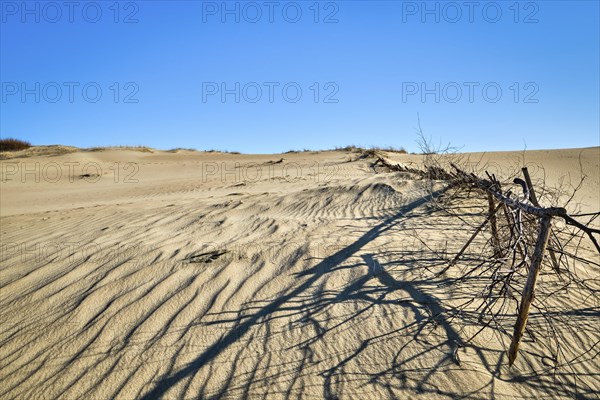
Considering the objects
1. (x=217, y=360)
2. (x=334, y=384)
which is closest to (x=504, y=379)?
(x=334, y=384)

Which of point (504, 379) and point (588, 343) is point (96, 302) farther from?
point (588, 343)

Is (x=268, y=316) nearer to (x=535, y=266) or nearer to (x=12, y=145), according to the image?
(x=535, y=266)

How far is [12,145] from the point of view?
19609 millimetres

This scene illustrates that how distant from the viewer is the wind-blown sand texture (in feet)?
6.94

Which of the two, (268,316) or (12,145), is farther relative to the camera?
(12,145)

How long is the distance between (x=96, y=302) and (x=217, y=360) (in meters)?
1.32

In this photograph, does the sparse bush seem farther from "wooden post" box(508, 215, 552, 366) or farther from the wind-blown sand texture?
"wooden post" box(508, 215, 552, 366)

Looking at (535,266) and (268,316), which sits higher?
(535,266)

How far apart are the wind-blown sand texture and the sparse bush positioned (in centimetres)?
1807

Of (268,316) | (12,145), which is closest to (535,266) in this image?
(268,316)

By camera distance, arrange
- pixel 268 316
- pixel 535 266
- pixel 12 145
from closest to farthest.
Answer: pixel 535 266 < pixel 268 316 < pixel 12 145

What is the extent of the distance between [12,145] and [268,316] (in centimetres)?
2227

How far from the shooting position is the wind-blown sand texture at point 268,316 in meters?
2.12

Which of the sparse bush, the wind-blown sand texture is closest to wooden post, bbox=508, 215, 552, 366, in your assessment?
the wind-blown sand texture
